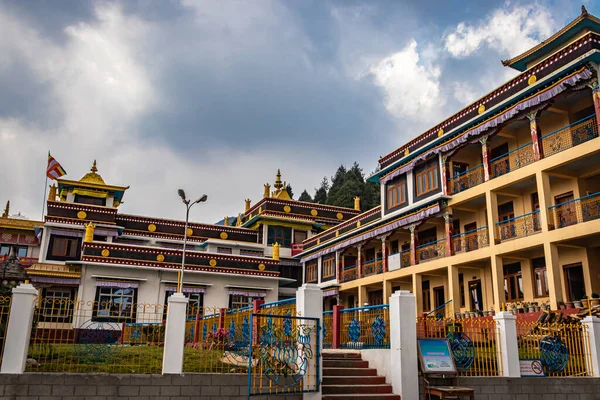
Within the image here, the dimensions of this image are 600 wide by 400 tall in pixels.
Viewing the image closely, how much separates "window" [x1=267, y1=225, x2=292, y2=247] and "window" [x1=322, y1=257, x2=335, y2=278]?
4.86m

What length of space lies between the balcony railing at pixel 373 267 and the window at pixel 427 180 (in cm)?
508

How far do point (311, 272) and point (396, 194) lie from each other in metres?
10.4

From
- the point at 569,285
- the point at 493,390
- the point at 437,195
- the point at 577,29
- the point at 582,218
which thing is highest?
the point at 577,29

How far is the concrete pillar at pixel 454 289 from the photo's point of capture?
2225 cm

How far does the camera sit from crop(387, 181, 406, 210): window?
26875mm

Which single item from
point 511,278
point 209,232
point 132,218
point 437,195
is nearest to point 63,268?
point 132,218

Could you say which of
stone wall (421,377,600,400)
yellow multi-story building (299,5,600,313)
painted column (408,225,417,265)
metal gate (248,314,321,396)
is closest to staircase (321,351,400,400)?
metal gate (248,314,321,396)

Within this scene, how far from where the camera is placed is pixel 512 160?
71.5 feet

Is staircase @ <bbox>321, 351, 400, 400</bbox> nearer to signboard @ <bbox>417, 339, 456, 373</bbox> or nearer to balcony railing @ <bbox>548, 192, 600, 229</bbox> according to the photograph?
signboard @ <bbox>417, 339, 456, 373</bbox>

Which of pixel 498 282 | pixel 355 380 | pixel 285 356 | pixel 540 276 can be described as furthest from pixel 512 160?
pixel 285 356

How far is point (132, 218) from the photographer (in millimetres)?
34938

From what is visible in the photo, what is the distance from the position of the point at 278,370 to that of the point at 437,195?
16.1m

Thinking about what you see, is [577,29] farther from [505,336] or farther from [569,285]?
[505,336]

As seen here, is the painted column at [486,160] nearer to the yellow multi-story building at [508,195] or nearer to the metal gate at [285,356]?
the yellow multi-story building at [508,195]
